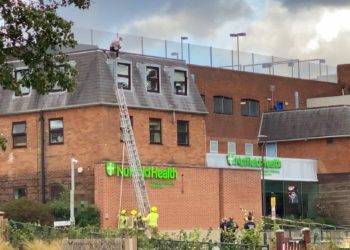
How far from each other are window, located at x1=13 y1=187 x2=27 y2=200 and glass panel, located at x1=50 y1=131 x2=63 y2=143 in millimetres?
3407

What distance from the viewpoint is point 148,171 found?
171 feet

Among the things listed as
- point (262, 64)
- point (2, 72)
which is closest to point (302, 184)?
point (262, 64)

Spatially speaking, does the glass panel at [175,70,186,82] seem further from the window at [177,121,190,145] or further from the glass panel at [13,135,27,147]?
the glass panel at [13,135,27,147]

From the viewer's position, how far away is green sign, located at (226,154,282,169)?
6178cm

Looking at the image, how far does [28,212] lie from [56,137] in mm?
9978

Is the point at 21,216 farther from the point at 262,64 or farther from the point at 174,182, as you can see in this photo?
the point at 262,64

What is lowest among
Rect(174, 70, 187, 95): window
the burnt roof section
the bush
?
the bush

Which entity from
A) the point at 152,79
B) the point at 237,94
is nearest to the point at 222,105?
the point at 237,94

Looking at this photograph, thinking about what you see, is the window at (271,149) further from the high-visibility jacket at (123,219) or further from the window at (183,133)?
the high-visibility jacket at (123,219)

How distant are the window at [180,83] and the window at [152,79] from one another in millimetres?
1541

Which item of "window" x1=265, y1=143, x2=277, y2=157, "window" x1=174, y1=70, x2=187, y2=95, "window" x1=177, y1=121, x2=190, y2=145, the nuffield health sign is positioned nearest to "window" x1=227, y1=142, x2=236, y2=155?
"window" x1=265, y1=143, x2=277, y2=157

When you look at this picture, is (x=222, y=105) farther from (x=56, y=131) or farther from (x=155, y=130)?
(x=56, y=131)

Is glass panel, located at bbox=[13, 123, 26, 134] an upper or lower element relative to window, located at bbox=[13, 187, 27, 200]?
upper

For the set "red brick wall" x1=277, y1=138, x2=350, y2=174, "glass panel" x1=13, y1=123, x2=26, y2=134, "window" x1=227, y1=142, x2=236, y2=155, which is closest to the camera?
"glass panel" x1=13, y1=123, x2=26, y2=134
